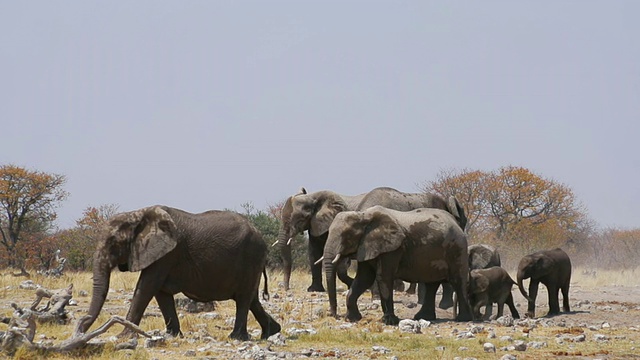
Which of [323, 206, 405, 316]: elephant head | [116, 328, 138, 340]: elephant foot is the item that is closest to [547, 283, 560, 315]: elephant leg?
[323, 206, 405, 316]: elephant head

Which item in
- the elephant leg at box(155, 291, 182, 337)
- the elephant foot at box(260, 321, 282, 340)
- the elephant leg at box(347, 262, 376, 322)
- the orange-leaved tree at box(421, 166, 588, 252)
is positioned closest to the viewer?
the elephant leg at box(155, 291, 182, 337)

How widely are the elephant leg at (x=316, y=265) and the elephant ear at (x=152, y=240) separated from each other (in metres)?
11.3

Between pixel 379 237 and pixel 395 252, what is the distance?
0.47 m

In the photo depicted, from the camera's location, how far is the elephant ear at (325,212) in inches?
1030

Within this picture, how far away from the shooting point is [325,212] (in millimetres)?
26312

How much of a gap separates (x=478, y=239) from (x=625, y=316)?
29377 mm

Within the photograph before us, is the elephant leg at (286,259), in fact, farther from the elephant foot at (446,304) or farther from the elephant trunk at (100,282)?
the elephant trunk at (100,282)

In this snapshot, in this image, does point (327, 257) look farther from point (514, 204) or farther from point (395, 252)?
point (514, 204)

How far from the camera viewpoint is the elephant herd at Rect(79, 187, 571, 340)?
15.1 meters

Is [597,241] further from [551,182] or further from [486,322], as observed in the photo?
[486,322]

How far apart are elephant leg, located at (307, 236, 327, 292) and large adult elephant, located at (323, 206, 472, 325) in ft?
19.0

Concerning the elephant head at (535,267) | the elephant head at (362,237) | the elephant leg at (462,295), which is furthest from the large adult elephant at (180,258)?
Answer: the elephant head at (535,267)

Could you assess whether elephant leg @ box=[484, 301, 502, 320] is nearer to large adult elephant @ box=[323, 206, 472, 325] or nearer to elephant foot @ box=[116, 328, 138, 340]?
large adult elephant @ box=[323, 206, 472, 325]

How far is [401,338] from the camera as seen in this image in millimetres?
15930
